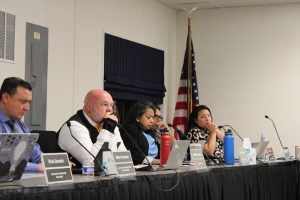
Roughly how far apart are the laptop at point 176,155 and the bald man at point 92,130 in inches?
14.5

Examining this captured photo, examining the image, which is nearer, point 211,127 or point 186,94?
point 211,127

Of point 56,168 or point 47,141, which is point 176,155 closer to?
point 56,168

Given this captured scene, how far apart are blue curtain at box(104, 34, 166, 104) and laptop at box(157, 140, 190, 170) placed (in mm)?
3174

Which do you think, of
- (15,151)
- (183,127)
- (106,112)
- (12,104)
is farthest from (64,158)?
(183,127)

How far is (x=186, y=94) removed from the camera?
25.3 ft

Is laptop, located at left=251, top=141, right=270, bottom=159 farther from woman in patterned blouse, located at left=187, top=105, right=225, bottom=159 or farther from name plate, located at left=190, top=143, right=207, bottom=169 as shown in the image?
name plate, located at left=190, top=143, right=207, bottom=169

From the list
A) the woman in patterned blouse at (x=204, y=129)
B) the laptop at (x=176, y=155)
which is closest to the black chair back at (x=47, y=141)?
the laptop at (x=176, y=155)

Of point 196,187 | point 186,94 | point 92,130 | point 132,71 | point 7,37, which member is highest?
point 7,37

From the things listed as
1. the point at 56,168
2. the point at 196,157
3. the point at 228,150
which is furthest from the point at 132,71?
the point at 56,168

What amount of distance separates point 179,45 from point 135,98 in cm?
145

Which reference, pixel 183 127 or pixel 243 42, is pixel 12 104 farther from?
pixel 243 42

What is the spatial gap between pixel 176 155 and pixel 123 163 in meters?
0.60

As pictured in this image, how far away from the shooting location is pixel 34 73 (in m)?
5.26

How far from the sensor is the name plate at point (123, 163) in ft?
8.67
